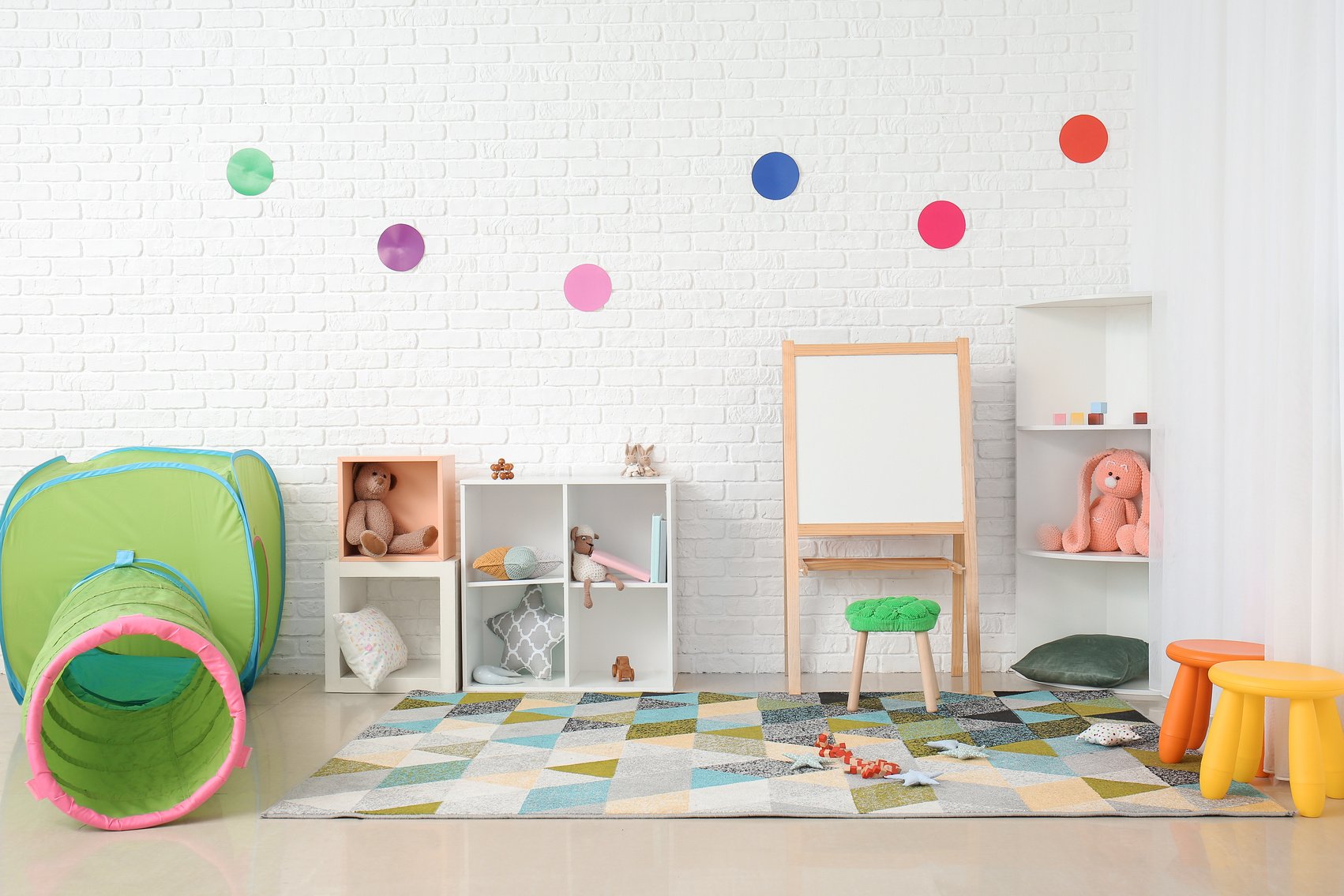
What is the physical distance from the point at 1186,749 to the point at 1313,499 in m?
0.76

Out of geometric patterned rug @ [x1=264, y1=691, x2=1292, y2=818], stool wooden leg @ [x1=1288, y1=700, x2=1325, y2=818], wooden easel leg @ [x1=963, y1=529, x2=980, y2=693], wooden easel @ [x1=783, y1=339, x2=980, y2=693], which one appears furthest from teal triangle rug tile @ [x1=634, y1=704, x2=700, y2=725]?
stool wooden leg @ [x1=1288, y1=700, x2=1325, y2=818]

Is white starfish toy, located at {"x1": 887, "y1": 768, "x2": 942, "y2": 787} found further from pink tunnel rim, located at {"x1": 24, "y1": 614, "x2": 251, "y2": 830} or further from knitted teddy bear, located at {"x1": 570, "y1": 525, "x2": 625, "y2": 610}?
pink tunnel rim, located at {"x1": 24, "y1": 614, "x2": 251, "y2": 830}

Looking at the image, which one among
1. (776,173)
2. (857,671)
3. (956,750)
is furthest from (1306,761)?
(776,173)

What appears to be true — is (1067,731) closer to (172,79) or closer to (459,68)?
(459,68)

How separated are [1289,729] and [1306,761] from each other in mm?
109

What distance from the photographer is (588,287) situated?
12.6 feet

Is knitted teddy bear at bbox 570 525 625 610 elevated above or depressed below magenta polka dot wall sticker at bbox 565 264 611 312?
below

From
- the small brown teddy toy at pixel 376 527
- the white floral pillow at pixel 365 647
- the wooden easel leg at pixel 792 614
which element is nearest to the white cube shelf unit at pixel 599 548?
the small brown teddy toy at pixel 376 527

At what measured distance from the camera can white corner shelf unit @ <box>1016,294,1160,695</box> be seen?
3729 mm

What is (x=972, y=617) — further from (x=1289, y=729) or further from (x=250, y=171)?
(x=250, y=171)

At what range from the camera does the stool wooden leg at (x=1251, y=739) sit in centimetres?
245

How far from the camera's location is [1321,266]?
2.47m

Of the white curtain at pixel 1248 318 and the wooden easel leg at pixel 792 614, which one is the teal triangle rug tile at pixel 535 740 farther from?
the white curtain at pixel 1248 318

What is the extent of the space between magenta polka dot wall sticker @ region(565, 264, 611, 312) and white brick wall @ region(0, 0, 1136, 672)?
0.05 meters
